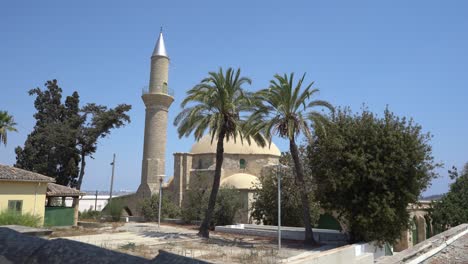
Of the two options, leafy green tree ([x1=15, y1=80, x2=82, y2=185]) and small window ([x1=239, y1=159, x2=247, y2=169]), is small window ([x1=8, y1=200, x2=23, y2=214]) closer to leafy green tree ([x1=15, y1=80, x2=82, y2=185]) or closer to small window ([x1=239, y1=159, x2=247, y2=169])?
leafy green tree ([x1=15, y1=80, x2=82, y2=185])

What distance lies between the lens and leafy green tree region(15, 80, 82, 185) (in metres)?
37.7

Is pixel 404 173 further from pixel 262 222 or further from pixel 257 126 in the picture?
pixel 262 222

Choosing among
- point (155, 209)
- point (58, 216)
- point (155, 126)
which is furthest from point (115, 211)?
point (155, 126)

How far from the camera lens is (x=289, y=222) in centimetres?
2502

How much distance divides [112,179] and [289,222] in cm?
1862

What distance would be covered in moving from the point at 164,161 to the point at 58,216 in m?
13.8

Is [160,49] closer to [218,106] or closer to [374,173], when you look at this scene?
[218,106]

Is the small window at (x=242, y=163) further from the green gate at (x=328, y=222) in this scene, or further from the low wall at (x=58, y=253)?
the low wall at (x=58, y=253)

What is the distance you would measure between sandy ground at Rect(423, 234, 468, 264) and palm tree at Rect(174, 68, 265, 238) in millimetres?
12399

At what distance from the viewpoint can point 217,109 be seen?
20.3 metres

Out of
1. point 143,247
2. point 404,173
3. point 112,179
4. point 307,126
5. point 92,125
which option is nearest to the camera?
point 143,247

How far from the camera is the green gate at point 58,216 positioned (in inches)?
933

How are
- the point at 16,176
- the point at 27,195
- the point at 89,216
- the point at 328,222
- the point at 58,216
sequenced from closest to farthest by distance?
the point at 16,176
the point at 27,195
the point at 58,216
the point at 328,222
the point at 89,216

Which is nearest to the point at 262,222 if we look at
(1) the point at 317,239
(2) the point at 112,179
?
(1) the point at 317,239
